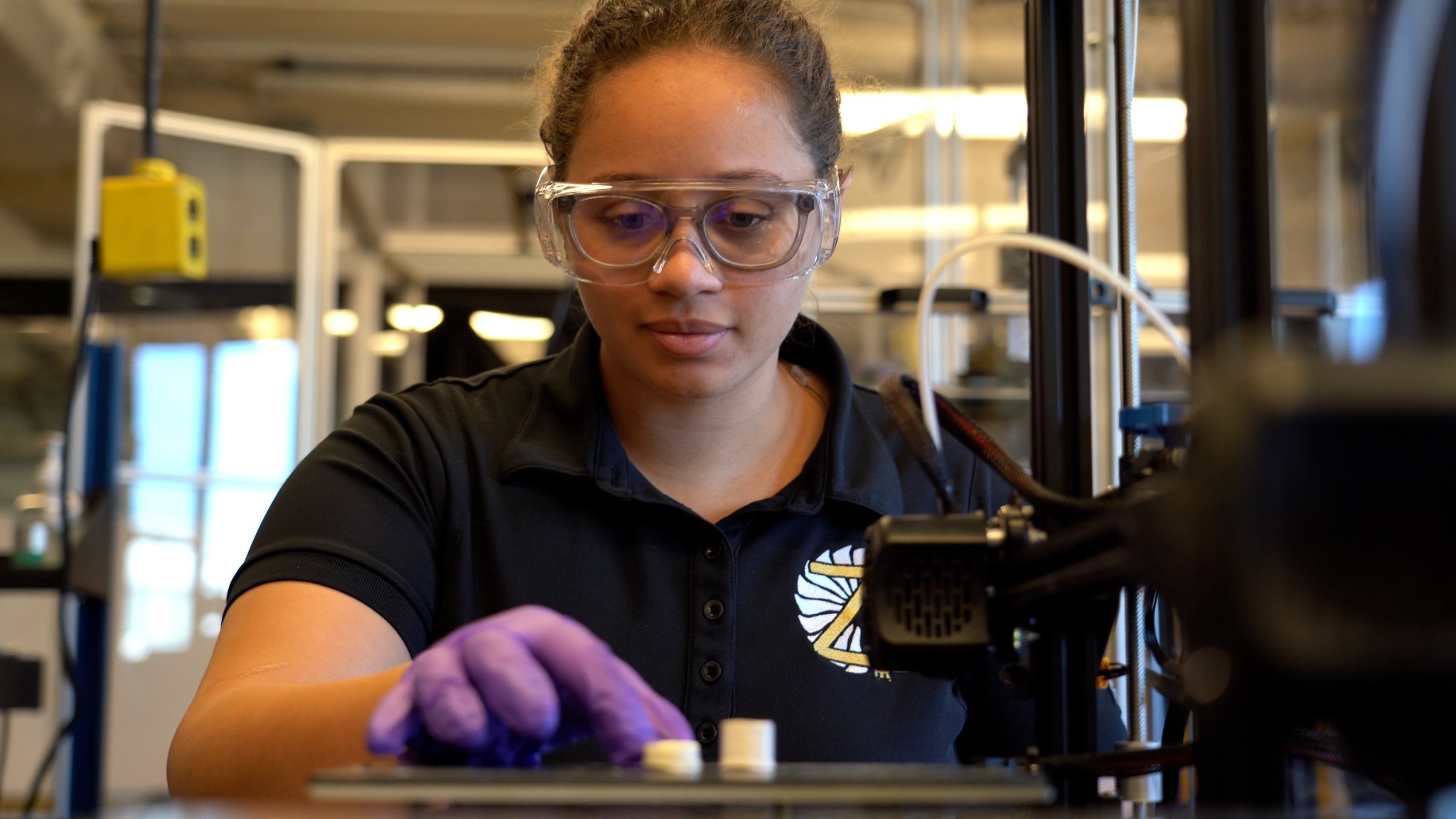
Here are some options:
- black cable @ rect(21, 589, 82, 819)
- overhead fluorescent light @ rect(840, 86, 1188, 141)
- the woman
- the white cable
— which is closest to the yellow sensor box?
black cable @ rect(21, 589, 82, 819)

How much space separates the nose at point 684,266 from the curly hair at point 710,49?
17cm

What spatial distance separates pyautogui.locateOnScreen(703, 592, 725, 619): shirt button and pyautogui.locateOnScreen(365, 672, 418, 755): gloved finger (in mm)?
517

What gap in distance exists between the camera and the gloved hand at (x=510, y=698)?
0.65 metres

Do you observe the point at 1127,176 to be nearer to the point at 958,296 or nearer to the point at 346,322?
the point at 958,296

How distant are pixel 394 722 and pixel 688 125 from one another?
0.61 metres

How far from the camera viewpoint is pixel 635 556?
1.20 m

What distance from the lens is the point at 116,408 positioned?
2.71 metres

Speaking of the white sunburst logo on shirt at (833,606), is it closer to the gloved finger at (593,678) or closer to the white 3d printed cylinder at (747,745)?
the gloved finger at (593,678)

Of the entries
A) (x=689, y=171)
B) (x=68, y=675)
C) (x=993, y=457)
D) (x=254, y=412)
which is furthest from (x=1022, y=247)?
(x=254, y=412)

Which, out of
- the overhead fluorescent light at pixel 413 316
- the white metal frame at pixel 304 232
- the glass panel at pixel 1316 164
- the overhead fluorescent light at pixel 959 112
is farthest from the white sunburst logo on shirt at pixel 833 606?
the glass panel at pixel 1316 164

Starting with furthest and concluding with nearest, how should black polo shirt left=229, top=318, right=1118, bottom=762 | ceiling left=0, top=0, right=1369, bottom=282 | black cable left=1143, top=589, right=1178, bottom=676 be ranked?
ceiling left=0, top=0, right=1369, bottom=282
black polo shirt left=229, top=318, right=1118, bottom=762
black cable left=1143, top=589, right=1178, bottom=676

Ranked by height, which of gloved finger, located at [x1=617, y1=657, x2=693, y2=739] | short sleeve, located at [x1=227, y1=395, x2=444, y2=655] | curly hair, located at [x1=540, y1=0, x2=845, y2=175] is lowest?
gloved finger, located at [x1=617, y1=657, x2=693, y2=739]

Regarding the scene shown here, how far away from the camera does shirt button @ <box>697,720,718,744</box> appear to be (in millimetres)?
Answer: 1114

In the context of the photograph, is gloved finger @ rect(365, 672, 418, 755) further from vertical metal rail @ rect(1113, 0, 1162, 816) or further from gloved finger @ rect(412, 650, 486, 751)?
vertical metal rail @ rect(1113, 0, 1162, 816)
